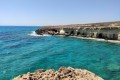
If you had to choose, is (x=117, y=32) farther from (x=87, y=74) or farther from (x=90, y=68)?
(x=87, y=74)

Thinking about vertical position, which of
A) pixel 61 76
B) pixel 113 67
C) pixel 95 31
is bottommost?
pixel 113 67

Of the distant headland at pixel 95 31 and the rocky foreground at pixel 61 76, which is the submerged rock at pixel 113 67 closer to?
the rocky foreground at pixel 61 76

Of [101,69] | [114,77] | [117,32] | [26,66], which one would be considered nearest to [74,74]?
[114,77]

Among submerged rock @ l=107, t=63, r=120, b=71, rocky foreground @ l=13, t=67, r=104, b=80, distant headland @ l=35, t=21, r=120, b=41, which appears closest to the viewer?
rocky foreground @ l=13, t=67, r=104, b=80

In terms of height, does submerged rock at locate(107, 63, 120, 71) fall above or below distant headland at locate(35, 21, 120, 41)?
below

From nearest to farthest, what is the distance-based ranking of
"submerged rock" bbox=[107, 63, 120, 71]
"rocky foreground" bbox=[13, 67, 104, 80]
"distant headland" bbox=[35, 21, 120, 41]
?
1. "rocky foreground" bbox=[13, 67, 104, 80]
2. "submerged rock" bbox=[107, 63, 120, 71]
3. "distant headland" bbox=[35, 21, 120, 41]

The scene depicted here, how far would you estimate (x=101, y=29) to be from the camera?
61844 millimetres

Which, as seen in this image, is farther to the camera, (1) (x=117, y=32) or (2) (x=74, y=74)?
(1) (x=117, y=32)

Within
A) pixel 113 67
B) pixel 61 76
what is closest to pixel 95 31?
pixel 113 67

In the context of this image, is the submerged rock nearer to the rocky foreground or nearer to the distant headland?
the rocky foreground

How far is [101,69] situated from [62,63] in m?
6.33

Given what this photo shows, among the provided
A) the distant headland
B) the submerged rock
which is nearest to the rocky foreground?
the submerged rock

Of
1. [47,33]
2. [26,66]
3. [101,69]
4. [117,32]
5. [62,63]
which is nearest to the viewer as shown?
[101,69]

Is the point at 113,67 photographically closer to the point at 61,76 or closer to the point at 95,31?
the point at 61,76
